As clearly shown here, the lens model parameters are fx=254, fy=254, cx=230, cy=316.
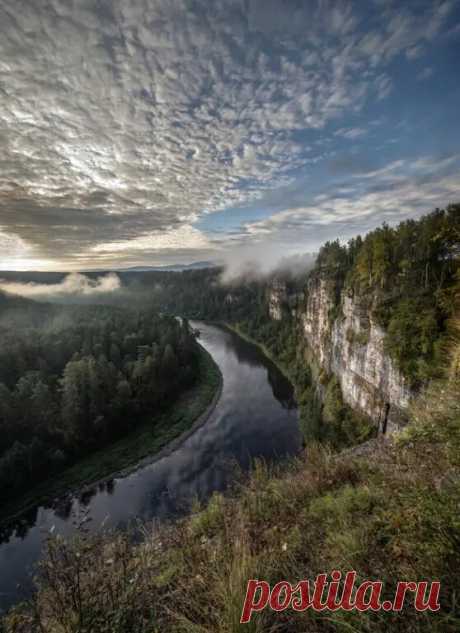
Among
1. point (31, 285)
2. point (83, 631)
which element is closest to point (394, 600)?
point (83, 631)

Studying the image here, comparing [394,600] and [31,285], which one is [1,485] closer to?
[394,600]

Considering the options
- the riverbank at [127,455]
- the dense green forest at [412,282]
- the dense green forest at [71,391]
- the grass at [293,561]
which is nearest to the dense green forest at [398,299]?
the dense green forest at [412,282]

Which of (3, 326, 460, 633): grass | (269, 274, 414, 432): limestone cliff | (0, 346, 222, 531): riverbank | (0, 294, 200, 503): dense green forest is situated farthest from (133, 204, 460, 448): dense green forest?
(0, 294, 200, 503): dense green forest

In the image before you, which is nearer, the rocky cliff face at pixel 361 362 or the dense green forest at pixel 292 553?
the dense green forest at pixel 292 553

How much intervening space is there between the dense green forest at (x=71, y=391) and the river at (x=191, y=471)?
15.1 feet

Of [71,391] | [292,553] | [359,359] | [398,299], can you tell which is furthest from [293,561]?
[71,391]

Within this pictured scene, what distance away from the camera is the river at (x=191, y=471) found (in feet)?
56.6

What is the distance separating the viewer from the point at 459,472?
11.1 ft

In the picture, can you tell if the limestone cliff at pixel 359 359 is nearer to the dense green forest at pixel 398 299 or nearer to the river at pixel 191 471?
the dense green forest at pixel 398 299

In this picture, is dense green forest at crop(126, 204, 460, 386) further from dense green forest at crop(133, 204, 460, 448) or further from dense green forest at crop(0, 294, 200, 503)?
dense green forest at crop(0, 294, 200, 503)

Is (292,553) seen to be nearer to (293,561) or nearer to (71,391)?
(293,561)

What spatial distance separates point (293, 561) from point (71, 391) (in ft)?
102

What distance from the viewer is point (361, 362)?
77.9ft

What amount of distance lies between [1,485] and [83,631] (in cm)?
2612
